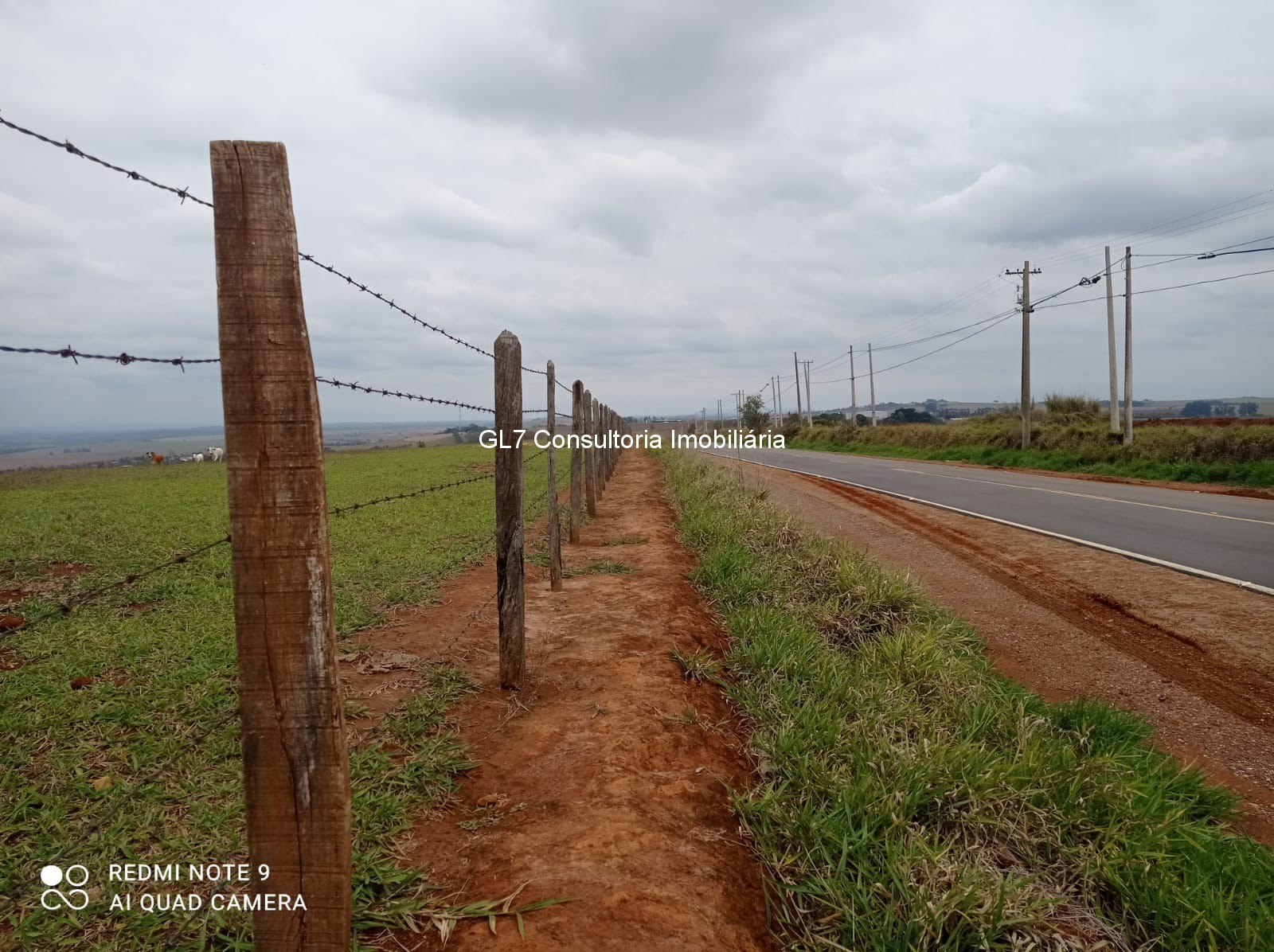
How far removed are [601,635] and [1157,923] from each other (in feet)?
11.2

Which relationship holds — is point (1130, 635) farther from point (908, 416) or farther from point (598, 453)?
point (908, 416)

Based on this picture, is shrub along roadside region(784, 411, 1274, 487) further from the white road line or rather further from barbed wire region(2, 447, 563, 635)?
barbed wire region(2, 447, 563, 635)

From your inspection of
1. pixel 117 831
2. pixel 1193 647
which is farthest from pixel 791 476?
pixel 117 831

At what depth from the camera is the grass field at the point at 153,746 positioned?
2344 mm

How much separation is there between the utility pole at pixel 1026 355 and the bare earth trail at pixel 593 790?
2315 centimetres

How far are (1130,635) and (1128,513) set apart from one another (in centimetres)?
645

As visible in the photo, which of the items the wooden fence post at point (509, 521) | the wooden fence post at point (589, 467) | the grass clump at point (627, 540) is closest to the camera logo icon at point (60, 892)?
the wooden fence post at point (509, 521)

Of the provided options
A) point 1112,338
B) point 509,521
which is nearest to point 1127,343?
point 1112,338

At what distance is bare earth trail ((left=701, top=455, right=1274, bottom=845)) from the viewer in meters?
4.33

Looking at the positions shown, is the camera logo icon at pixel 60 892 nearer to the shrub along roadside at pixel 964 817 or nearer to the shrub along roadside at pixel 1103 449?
the shrub along roadside at pixel 964 817

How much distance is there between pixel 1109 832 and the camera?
307 cm

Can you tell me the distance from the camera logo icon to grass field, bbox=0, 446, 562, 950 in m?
0.03

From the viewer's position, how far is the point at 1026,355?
2630cm

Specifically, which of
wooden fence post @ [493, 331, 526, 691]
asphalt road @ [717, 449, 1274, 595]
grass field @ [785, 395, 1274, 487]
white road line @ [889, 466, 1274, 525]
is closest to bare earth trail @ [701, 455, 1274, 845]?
asphalt road @ [717, 449, 1274, 595]
